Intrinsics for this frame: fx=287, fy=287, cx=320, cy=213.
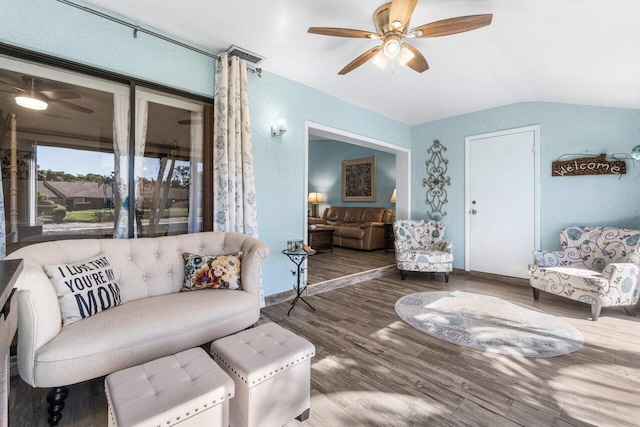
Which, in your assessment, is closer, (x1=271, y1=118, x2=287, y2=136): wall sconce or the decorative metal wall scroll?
(x1=271, y1=118, x2=287, y2=136): wall sconce

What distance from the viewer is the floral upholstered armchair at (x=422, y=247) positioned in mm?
4117

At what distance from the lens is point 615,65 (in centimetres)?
260

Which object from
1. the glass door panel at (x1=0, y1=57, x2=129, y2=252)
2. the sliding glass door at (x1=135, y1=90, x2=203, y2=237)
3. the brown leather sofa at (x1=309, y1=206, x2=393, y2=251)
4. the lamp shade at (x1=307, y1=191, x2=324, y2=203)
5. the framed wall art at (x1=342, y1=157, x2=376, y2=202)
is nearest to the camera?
the glass door panel at (x1=0, y1=57, x2=129, y2=252)

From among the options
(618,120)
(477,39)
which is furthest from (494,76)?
(618,120)

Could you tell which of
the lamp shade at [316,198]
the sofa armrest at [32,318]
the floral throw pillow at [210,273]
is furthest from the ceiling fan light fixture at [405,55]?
the lamp shade at [316,198]

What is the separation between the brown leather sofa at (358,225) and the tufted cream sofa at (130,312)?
13.4 feet

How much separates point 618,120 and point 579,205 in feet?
3.43

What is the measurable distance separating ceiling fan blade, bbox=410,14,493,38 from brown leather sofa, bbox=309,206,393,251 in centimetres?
445

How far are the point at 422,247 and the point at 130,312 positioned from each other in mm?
4004

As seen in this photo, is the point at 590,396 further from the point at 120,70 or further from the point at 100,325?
the point at 120,70

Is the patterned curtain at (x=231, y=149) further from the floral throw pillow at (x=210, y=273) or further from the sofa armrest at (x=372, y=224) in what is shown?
the sofa armrest at (x=372, y=224)

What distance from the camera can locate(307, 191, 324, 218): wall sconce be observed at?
8.42 meters

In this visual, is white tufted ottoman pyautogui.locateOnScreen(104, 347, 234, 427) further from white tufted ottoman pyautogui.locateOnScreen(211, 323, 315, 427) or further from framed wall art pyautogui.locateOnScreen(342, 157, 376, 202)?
framed wall art pyautogui.locateOnScreen(342, 157, 376, 202)

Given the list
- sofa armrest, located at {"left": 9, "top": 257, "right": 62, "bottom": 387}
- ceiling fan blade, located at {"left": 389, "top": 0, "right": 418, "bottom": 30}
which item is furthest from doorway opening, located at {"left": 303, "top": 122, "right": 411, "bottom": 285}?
sofa armrest, located at {"left": 9, "top": 257, "right": 62, "bottom": 387}
